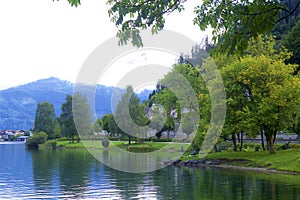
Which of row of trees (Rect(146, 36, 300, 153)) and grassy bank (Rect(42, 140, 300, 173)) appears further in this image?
row of trees (Rect(146, 36, 300, 153))

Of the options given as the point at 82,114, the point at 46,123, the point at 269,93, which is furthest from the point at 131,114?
the point at 46,123

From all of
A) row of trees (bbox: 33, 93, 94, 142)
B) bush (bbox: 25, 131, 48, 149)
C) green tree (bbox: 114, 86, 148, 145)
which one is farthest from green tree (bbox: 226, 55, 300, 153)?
bush (bbox: 25, 131, 48, 149)

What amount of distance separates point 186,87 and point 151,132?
35.5 meters

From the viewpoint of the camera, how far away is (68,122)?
121188mm

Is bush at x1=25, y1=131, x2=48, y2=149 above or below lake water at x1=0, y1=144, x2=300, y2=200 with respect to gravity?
above

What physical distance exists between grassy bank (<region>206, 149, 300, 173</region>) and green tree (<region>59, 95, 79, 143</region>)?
72056mm

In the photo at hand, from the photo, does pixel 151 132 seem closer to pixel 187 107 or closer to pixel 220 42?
pixel 187 107

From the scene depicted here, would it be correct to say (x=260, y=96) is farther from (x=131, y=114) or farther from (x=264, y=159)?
(x=131, y=114)

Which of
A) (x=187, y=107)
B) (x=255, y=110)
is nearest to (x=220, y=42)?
(x=255, y=110)

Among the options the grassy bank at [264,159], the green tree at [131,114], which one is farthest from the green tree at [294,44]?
the green tree at [131,114]

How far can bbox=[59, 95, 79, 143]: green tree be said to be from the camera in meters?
120

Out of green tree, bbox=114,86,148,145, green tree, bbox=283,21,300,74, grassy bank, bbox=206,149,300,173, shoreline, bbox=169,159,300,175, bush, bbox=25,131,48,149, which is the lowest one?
shoreline, bbox=169,159,300,175

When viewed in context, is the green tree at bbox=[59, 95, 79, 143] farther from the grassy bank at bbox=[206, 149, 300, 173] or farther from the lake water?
the lake water

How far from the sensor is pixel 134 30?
10602mm
